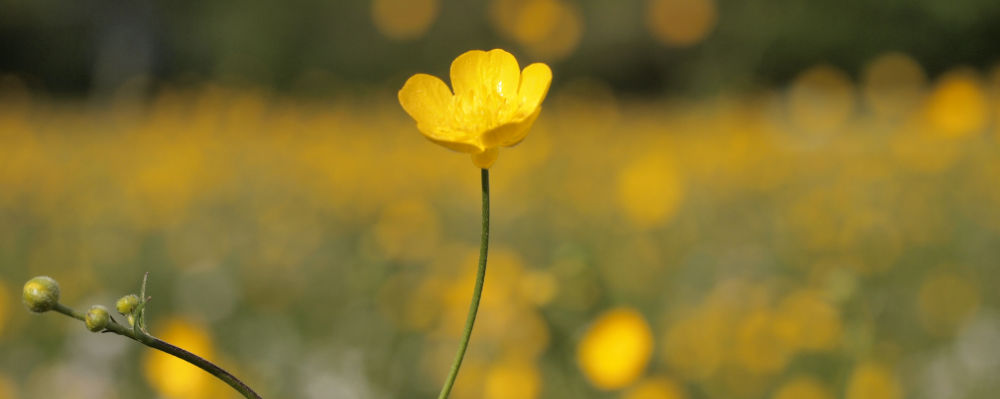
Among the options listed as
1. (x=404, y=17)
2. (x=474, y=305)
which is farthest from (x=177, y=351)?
(x=404, y=17)

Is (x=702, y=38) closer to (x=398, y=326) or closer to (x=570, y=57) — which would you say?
(x=570, y=57)

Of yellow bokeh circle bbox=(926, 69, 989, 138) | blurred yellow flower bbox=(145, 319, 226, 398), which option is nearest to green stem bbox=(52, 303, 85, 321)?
blurred yellow flower bbox=(145, 319, 226, 398)

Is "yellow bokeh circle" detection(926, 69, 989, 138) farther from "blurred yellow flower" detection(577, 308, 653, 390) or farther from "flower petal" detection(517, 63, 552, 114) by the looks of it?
"flower petal" detection(517, 63, 552, 114)

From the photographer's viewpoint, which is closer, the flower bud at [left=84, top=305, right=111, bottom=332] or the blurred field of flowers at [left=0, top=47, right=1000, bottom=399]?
the flower bud at [left=84, top=305, right=111, bottom=332]

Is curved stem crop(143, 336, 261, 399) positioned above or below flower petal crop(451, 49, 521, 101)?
below

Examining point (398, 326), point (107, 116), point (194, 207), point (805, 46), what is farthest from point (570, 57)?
point (398, 326)

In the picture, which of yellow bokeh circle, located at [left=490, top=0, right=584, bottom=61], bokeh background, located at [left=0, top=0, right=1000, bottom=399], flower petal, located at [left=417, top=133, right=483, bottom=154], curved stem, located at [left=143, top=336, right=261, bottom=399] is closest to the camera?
curved stem, located at [left=143, top=336, right=261, bottom=399]

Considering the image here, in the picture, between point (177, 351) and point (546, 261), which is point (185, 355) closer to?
point (177, 351)
